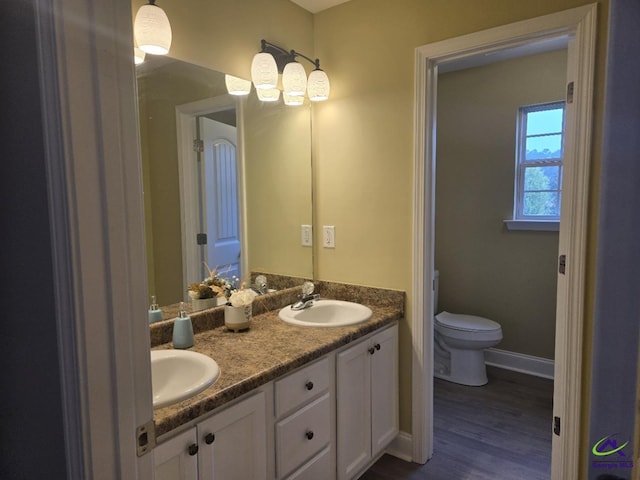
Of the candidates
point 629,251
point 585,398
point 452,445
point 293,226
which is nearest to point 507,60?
point 293,226

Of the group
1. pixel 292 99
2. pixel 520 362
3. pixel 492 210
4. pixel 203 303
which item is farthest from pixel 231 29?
pixel 520 362

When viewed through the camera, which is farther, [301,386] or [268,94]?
[268,94]

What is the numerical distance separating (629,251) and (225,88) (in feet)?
6.19

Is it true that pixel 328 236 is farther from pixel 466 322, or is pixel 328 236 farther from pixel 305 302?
pixel 466 322

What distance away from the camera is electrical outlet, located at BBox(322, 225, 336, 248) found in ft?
7.99

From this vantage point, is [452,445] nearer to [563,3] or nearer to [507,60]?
[563,3]

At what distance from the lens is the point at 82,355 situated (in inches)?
22.8

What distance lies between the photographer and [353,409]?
1883mm

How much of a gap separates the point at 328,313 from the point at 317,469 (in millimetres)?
798

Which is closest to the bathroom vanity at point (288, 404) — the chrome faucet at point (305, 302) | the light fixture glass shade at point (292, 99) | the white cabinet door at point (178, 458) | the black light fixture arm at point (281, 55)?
the white cabinet door at point (178, 458)

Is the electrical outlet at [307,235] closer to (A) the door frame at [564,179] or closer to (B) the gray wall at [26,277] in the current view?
(A) the door frame at [564,179]

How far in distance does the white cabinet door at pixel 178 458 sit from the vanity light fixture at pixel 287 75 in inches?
62.8

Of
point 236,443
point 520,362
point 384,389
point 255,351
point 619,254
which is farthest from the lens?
point 520,362

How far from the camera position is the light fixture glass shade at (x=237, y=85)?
6.52 feet
